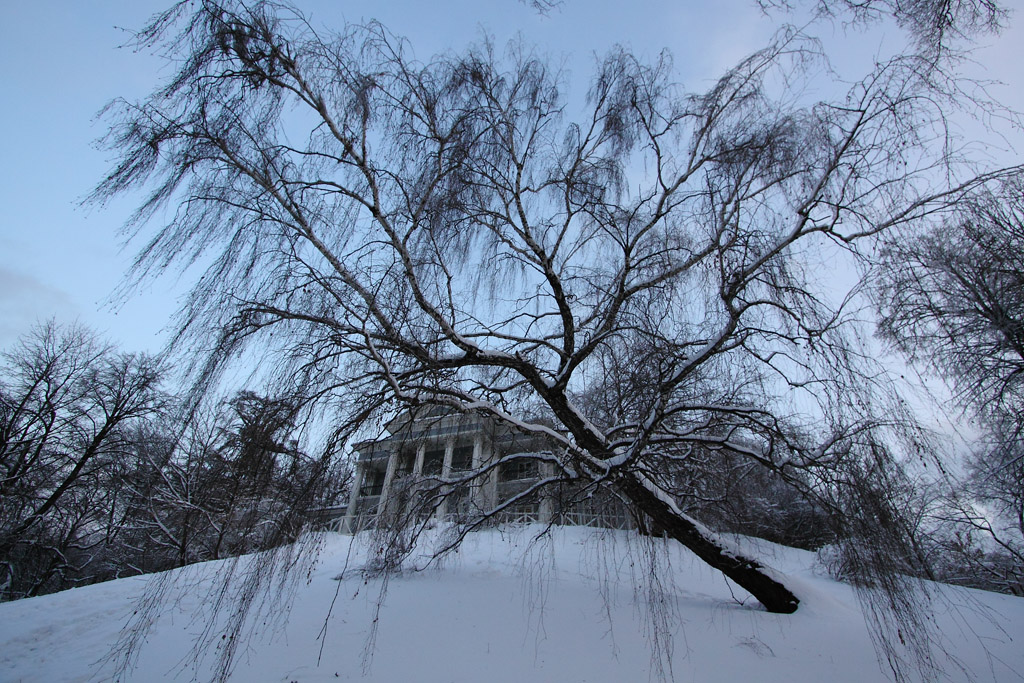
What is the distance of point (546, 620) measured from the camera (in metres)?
4.92

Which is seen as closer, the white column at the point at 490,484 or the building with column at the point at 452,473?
the building with column at the point at 452,473

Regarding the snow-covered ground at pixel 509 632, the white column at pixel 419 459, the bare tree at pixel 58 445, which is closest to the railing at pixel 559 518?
the snow-covered ground at pixel 509 632

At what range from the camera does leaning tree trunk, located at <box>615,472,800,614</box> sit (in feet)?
14.5

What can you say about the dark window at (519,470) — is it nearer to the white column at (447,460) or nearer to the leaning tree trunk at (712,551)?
the white column at (447,460)

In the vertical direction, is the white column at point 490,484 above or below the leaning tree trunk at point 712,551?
above

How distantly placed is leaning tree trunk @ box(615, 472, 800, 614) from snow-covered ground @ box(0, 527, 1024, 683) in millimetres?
172

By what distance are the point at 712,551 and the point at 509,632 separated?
2.36m

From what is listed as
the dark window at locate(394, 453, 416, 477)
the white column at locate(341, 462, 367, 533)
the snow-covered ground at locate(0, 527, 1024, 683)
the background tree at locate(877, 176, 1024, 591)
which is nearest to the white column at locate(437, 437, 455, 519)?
the dark window at locate(394, 453, 416, 477)

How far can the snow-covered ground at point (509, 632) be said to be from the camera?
12.4 feet

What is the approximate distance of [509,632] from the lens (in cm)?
466

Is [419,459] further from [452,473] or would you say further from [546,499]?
[546,499]

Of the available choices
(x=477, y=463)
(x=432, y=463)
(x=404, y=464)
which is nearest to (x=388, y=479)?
(x=404, y=464)

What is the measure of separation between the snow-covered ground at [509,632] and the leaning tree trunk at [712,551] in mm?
172

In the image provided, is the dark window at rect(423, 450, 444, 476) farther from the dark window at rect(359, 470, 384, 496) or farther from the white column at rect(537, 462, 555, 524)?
the white column at rect(537, 462, 555, 524)
